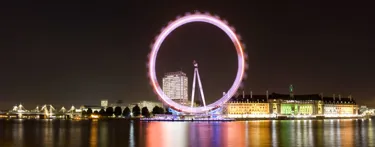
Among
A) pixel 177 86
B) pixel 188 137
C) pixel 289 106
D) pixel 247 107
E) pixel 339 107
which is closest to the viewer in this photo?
pixel 188 137

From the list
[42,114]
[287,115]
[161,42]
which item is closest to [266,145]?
[161,42]

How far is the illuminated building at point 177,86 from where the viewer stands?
121 meters

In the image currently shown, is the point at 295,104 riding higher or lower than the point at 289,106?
Answer: higher

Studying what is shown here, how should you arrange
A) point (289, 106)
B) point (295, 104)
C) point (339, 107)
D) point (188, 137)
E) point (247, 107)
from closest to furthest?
1. point (188, 137)
2. point (247, 107)
3. point (289, 106)
4. point (295, 104)
5. point (339, 107)

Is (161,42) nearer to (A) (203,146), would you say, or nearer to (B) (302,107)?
(A) (203,146)

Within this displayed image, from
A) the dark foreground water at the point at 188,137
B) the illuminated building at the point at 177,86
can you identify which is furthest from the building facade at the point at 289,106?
the dark foreground water at the point at 188,137

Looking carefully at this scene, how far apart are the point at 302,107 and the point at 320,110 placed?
20.5 ft

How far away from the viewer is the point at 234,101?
4968 inches

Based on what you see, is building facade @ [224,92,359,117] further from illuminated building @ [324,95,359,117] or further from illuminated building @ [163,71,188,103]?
illuminated building @ [163,71,188,103]

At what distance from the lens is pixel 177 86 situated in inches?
4759

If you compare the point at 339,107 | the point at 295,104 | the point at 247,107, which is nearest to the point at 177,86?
the point at 247,107

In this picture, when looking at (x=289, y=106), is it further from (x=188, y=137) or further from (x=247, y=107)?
(x=188, y=137)

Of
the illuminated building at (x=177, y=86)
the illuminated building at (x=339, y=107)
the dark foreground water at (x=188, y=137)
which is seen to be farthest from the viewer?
the illuminated building at (x=339, y=107)

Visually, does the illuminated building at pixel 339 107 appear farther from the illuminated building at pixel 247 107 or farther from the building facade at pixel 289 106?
the illuminated building at pixel 247 107
